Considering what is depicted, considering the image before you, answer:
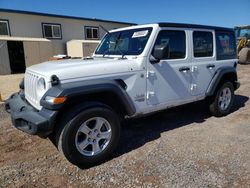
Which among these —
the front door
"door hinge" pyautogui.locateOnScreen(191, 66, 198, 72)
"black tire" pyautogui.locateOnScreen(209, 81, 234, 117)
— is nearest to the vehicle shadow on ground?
"black tire" pyautogui.locateOnScreen(209, 81, 234, 117)

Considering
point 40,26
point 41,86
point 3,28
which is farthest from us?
point 40,26

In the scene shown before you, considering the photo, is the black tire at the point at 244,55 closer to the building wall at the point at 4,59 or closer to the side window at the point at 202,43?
the side window at the point at 202,43

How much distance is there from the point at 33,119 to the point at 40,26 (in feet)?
52.0

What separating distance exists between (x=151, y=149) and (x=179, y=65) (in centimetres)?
159

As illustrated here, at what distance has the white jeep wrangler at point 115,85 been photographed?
2.96 m

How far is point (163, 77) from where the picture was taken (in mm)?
3920

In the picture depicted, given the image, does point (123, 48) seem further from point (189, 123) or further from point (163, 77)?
point (189, 123)

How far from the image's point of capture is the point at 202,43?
4.66 meters

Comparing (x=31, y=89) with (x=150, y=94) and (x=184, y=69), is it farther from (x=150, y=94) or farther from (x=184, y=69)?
(x=184, y=69)

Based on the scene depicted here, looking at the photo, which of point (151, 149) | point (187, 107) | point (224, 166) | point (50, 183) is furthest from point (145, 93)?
point (187, 107)

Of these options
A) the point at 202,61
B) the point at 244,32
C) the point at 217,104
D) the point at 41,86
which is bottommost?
the point at 217,104

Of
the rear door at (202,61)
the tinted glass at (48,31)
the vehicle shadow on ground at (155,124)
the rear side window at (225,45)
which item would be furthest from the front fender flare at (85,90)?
the tinted glass at (48,31)

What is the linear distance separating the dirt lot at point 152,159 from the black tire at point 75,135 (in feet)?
0.40

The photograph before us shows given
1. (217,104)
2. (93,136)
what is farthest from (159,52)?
(217,104)
